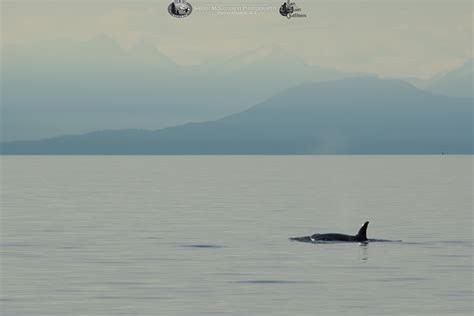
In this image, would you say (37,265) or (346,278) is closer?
(346,278)

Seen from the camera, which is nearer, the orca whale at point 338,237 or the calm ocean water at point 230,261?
the calm ocean water at point 230,261

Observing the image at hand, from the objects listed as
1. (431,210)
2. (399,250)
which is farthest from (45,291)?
(431,210)

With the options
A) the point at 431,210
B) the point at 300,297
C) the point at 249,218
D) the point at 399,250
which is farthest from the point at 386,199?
the point at 300,297

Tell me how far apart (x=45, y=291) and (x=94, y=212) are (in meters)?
43.5

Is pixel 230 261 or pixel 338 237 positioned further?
pixel 338 237

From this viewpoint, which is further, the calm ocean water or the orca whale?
the orca whale

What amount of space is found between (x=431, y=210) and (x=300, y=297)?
4893 centimetres

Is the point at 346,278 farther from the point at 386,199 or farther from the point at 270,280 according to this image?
the point at 386,199

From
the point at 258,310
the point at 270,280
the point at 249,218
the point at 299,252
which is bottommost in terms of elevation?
the point at 258,310

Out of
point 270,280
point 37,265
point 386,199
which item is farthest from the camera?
point 386,199

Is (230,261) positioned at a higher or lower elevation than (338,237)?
lower

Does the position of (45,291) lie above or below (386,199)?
below

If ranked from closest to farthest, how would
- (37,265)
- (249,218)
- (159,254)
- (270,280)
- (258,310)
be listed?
(258,310) → (270,280) → (37,265) → (159,254) → (249,218)

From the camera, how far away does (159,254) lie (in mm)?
52562
